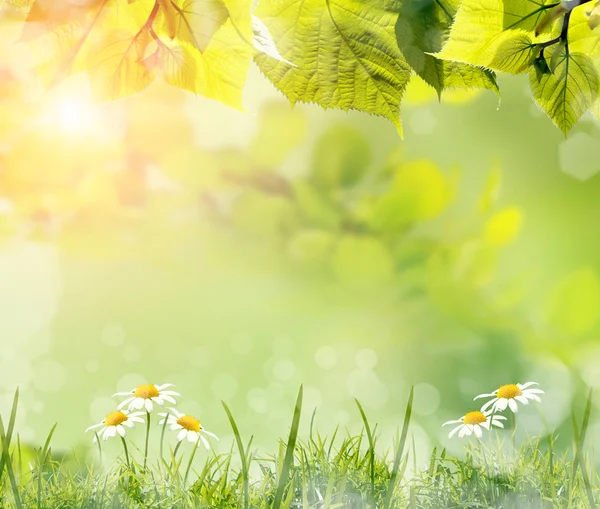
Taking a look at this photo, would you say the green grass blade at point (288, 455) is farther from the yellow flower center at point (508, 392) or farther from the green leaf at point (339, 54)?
the green leaf at point (339, 54)

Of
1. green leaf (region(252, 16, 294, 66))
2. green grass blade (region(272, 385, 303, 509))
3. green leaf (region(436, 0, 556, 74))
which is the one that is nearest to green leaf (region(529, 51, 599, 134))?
green leaf (region(436, 0, 556, 74))

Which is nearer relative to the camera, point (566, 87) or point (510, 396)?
point (566, 87)

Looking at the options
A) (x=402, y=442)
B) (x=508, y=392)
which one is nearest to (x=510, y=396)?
(x=508, y=392)

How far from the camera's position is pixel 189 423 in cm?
114

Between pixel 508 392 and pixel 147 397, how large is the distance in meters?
0.77

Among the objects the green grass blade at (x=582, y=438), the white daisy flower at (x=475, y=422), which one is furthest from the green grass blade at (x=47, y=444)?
the green grass blade at (x=582, y=438)

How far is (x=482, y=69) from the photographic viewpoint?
1.03ft

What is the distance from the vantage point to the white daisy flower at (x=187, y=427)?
1109 mm

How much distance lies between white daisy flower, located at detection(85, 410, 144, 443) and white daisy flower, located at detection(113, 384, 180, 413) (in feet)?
0.06

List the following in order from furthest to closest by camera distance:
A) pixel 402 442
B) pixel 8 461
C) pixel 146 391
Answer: pixel 146 391 < pixel 402 442 < pixel 8 461

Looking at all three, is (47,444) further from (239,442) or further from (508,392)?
(508,392)

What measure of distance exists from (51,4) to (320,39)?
0.45 feet

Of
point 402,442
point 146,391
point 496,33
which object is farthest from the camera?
point 146,391

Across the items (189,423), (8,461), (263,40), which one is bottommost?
(8,461)
